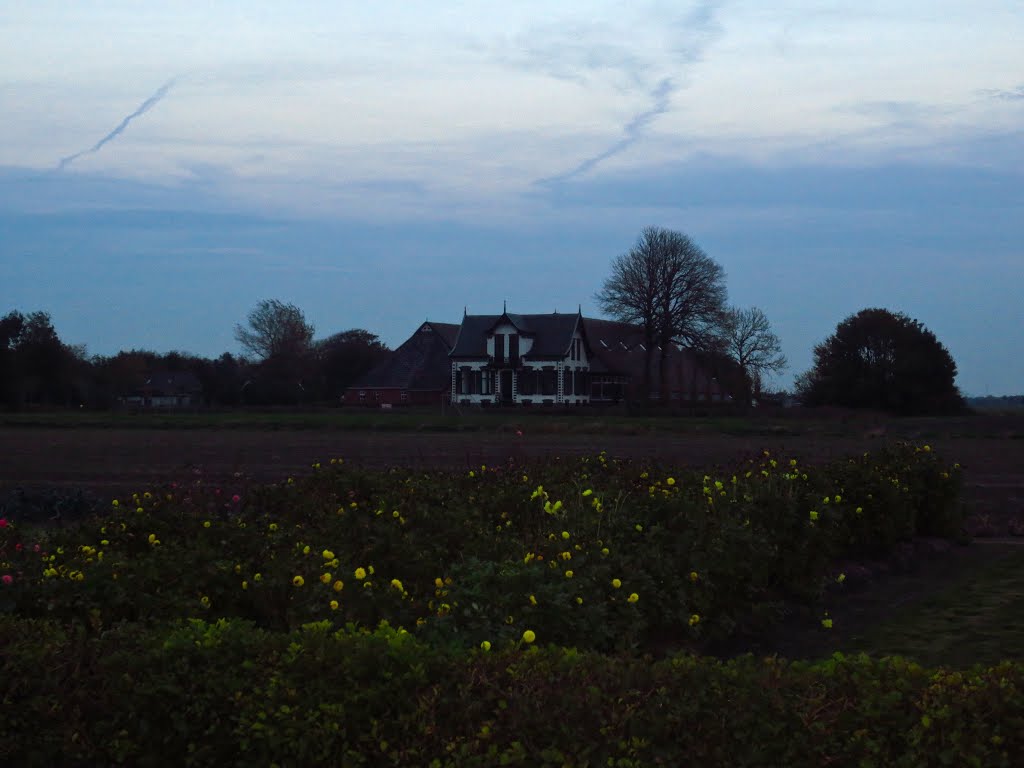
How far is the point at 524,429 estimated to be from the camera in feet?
160

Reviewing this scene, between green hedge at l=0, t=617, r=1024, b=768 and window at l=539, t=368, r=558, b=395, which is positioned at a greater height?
window at l=539, t=368, r=558, b=395

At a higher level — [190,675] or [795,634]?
[190,675]

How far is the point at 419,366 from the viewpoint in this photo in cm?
8775

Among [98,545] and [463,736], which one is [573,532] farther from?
[463,736]

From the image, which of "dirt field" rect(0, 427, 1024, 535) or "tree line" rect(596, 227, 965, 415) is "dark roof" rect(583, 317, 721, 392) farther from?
"dirt field" rect(0, 427, 1024, 535)

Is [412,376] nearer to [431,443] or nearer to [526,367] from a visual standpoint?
[526,367]

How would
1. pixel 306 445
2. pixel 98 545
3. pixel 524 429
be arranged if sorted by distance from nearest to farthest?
pixel 98 545 → pixel 306 445 → pixel 524 429

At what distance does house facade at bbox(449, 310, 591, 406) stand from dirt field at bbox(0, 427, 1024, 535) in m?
31.1

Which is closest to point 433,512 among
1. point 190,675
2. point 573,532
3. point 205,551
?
point 573,532

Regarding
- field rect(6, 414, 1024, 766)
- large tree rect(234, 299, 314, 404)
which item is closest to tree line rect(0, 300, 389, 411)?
large tree rect(234, 299, 314, 404)

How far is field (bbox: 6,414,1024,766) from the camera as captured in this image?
4.12 meters

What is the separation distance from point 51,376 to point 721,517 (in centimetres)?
7777

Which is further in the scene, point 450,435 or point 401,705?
point 450,435

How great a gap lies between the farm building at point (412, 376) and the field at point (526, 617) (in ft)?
229
